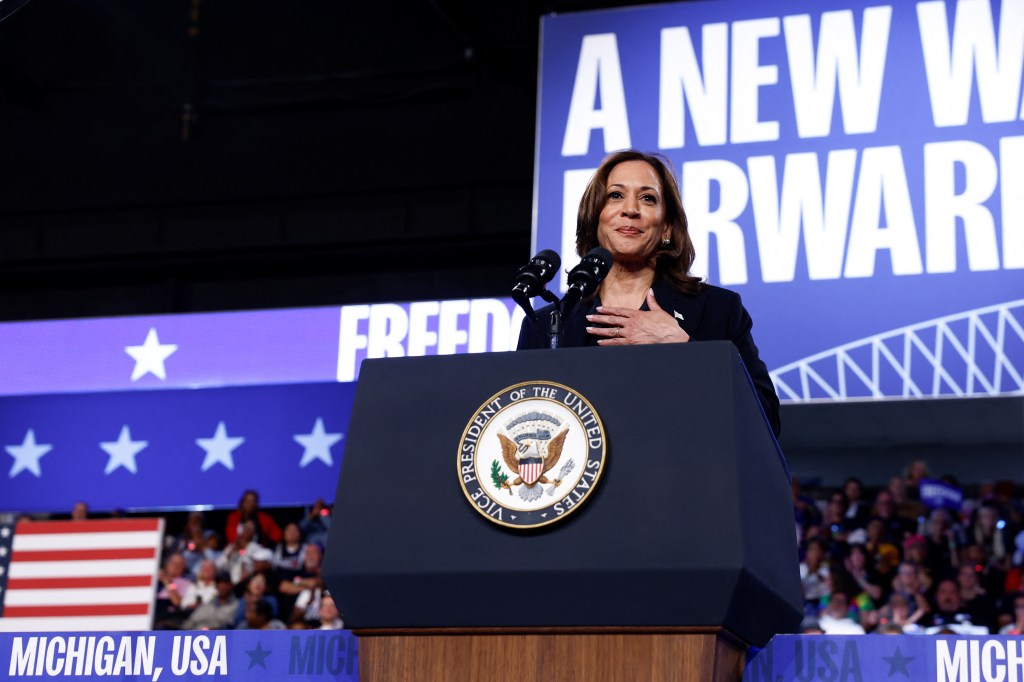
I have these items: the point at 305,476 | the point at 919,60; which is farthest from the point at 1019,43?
the point at 305,476

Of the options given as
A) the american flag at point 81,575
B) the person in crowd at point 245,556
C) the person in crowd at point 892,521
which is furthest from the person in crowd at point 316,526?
the person in crowd at point 892,521

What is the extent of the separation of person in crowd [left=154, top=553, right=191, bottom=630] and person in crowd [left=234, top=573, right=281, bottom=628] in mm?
403

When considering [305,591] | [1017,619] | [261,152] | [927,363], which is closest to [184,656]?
[927,363]

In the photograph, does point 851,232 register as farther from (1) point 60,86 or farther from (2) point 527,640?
(1) point 60,86

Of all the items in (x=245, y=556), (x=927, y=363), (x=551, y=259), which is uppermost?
(x=927, y=363)

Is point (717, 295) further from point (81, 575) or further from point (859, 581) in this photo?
point (81, 575)

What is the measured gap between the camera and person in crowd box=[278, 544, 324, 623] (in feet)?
20.7

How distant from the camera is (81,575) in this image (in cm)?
611

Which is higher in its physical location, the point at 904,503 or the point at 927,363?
the point at 927,363

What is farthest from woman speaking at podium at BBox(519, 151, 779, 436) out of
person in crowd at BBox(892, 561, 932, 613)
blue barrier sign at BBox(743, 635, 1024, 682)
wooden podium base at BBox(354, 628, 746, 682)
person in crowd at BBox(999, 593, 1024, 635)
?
person in crowd at BBox(892, 561, 932, 613)

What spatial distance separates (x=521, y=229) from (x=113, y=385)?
3.29 m

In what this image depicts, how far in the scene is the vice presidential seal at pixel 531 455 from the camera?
108 cm

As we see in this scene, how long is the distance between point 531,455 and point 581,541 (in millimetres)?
92

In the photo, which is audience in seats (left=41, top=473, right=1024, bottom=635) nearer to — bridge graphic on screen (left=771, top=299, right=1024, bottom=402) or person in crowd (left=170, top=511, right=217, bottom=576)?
person in crowd (left=170, top=511, right=217, bottom=576)
